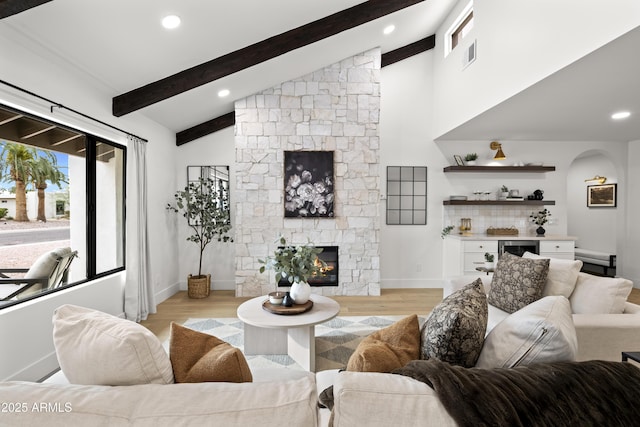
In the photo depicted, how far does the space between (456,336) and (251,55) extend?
11.3 feet

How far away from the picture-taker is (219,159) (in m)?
5.24

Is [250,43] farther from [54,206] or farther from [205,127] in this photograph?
[54,206]

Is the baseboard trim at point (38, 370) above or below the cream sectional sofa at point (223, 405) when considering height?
below

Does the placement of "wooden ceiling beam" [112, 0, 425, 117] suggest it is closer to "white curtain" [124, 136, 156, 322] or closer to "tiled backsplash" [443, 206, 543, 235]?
"white curtain" [124, 136, 156, 322]

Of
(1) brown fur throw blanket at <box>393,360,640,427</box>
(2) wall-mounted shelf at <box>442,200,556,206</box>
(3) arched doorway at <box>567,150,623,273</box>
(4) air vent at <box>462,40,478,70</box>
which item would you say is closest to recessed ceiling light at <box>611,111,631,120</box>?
(2) wall-mounted shelf at <box>442,200,556,206</box>

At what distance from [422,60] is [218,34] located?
3.49 meters

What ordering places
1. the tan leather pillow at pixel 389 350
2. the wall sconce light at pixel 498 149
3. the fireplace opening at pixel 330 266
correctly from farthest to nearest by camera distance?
1. the wall sconce light at pixel 498 149
2. the fireplace opening at pixel 330 266
3. the tan leather pillow at pixel 389 350

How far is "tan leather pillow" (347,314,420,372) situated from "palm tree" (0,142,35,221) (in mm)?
2717

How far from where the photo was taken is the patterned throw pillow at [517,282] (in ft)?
8.46

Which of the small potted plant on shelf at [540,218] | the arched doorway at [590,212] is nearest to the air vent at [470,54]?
the small potted plant on shelf at [540,218]

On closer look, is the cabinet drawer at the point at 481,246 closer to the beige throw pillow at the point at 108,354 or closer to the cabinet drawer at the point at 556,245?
the cabinet drawer at the point at 556,245

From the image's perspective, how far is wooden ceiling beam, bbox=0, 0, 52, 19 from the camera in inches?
74.4

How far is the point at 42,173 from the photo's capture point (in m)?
2.80

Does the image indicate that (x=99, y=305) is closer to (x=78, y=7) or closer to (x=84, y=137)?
(x=84, y=137)
